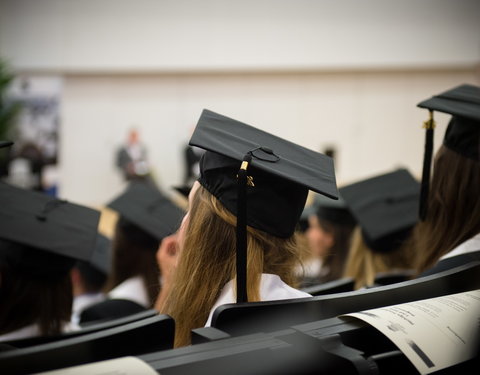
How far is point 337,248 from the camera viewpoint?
390 cm

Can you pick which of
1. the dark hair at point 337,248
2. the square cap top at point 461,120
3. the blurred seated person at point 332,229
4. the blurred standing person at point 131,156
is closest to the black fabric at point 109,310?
the dark hair at point 337,248

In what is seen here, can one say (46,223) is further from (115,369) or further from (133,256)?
(115,369)

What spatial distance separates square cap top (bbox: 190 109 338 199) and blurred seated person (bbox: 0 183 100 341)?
3.12 ft

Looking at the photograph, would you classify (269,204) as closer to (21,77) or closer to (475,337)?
(475,337)

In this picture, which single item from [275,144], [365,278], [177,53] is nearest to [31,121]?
[177,53]

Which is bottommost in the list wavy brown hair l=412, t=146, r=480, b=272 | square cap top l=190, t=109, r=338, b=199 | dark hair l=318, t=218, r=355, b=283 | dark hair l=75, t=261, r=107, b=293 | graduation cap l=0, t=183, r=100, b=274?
dark hair l=75, t=261, r=107, b=293

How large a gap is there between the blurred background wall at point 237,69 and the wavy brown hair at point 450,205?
13937mm

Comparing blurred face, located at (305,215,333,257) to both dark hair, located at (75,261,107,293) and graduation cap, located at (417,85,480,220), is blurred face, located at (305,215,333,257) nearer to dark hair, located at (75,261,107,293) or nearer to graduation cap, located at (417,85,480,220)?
dark hair, located at (75,261,107,293)

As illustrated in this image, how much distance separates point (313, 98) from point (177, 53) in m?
3.87

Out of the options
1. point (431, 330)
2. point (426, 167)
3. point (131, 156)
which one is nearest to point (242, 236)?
point (431, 330)

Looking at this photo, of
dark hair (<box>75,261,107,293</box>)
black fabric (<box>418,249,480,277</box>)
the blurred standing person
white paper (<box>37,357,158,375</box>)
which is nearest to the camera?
white paper (<box>37,357,158,375</box>)

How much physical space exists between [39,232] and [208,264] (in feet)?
3.37

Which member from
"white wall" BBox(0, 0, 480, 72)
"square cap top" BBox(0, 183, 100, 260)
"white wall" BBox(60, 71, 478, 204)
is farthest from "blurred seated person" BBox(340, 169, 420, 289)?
"white wall" BBox(60, 71, 478, 204)

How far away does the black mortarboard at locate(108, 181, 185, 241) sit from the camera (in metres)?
3.40
